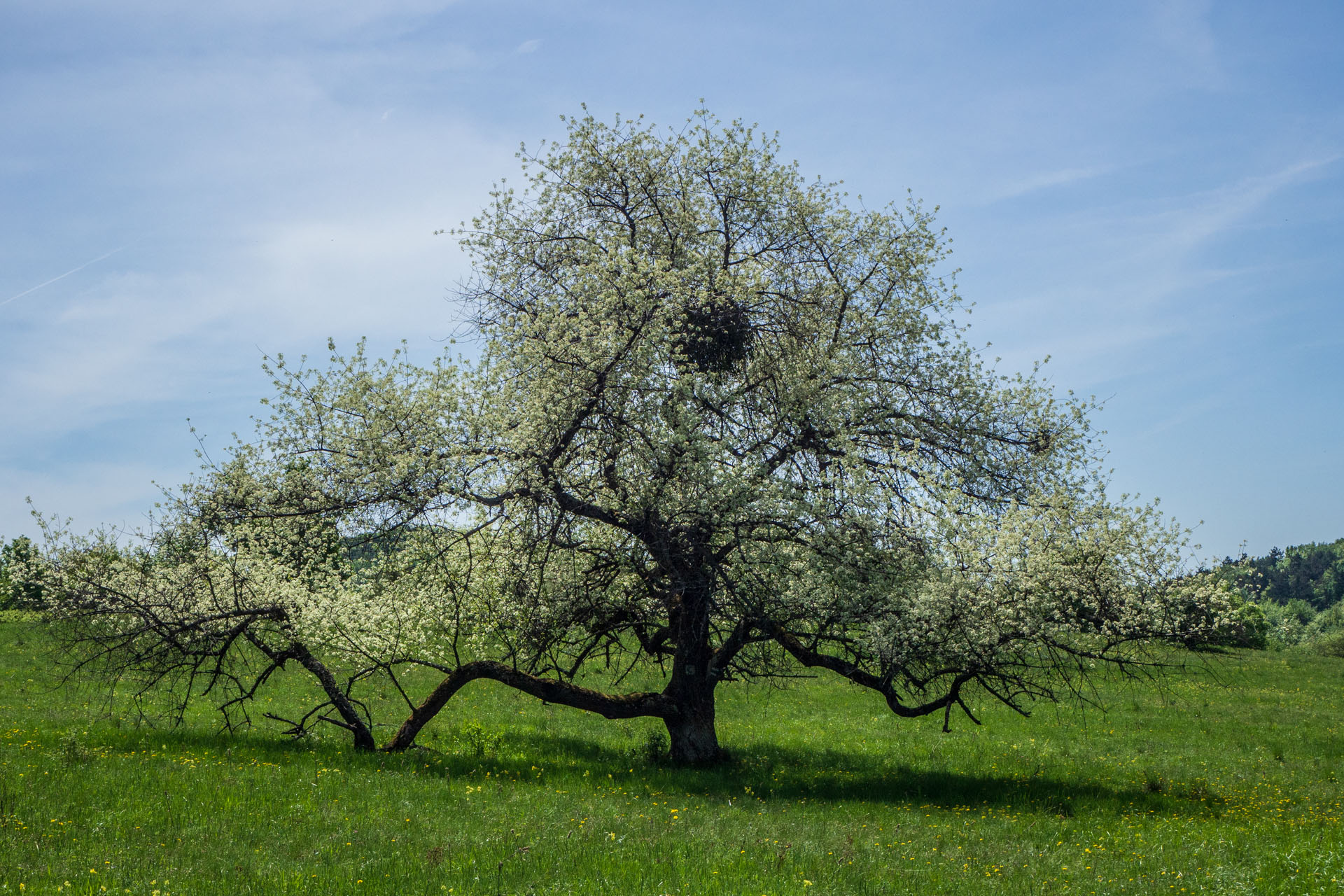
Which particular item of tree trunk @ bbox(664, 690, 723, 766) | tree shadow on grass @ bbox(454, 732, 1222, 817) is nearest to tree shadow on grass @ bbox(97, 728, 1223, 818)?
tree shadow on grass @ bbox(454, 732, 1222, 817)

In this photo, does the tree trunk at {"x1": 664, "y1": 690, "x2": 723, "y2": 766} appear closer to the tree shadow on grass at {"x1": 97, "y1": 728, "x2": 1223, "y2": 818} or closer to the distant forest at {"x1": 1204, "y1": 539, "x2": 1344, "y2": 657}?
the tree shadow on grass at {"x1": 97, "y1": 728, "x2": 1223, "y2": 818}

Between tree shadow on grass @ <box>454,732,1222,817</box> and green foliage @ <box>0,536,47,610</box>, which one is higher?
green foliage @ <box>0,536,47,610</box>

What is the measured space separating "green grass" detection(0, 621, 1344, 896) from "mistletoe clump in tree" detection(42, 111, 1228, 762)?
1995 millimetres

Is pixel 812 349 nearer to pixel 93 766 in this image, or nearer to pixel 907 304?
pixel 907 304

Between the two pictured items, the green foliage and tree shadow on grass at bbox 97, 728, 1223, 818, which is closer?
tree shadow on grass at bbox 97, 728, 1223, 818

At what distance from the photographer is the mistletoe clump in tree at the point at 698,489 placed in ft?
52.0

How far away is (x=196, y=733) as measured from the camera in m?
18.8

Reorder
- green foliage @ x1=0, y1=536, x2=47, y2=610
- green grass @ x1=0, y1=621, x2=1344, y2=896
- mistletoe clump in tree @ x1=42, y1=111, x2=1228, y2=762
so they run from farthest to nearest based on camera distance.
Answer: green foliage @ x1=0, y1=536, x2=47, y2=610 → mistletoe clump in tree @ x1=42, y1=111, x2=1228, y2=762 → green grass @ x1=0, y1=621, x2=1344, y2=896

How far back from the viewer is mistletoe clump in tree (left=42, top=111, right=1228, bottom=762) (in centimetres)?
1586

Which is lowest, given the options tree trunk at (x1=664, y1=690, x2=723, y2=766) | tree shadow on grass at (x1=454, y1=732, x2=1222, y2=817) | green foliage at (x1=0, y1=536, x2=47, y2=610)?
tree shadow on grass at (x1=454, y1=732, x2=1222, y2=817)

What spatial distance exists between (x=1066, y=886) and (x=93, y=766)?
14429mm

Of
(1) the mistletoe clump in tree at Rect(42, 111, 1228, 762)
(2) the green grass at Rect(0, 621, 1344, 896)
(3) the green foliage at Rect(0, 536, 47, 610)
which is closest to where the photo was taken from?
(2) the green grass at Rect(0, 621, 1344, 896)

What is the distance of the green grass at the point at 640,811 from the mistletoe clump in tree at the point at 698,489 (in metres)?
2.00

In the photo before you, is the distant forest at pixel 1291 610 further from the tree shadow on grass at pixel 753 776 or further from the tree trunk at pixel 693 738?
the tree trunk at pixel 693 738
